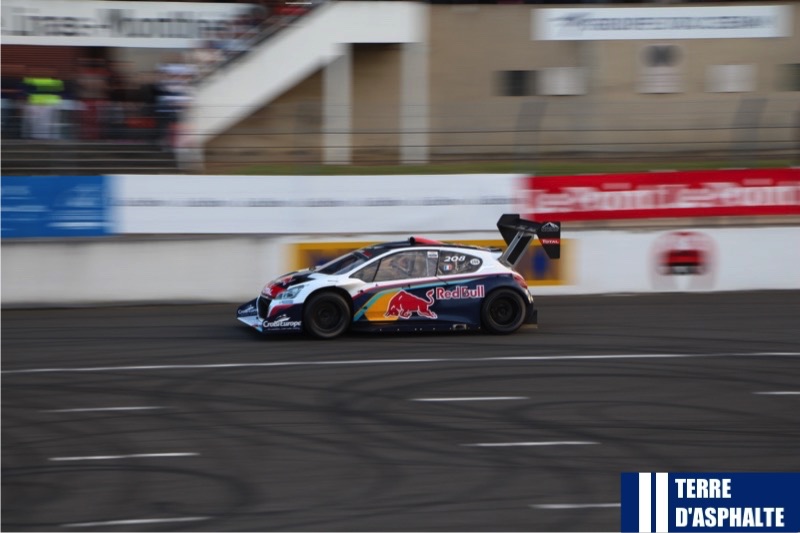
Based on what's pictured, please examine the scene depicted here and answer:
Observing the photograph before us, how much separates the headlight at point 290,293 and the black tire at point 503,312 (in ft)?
7.46

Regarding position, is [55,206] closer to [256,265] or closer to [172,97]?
[256,265]

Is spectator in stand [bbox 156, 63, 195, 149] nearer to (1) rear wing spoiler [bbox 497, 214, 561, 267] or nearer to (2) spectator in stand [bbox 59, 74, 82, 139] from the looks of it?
(2) spectator in stand [bbox 59, 74, 82, 139]

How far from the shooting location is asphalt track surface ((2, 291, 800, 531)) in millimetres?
7309

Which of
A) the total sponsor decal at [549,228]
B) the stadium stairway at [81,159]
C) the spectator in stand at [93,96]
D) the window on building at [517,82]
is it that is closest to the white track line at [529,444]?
the total sponsor decal at [549,228]

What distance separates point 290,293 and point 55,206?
5.38 meters

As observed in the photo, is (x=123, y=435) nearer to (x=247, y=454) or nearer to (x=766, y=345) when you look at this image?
(x=247, y=454)

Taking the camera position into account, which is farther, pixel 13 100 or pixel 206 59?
pixel 206 59

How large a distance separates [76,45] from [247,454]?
16916 millimetres

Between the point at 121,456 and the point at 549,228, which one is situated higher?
the point at 549,228

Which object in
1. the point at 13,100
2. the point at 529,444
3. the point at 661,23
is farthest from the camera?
the point at 661,23

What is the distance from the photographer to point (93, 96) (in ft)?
66.3

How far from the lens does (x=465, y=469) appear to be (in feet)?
26.6

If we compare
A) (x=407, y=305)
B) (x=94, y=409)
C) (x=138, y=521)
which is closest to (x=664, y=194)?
(x=407, y=305)

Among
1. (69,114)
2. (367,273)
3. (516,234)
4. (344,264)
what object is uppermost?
(69,114)
